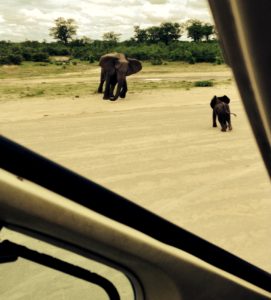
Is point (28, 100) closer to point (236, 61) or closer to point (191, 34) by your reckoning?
point (236, 61)

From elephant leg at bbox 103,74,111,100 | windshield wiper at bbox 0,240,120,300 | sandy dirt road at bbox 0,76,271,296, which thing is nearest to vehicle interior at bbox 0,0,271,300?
windshield wiper at bbox 0,240,120,300

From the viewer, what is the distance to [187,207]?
4.64 meters

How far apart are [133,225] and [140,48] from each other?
47520mm

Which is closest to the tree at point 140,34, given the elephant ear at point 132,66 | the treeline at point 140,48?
the treeline at point 140,48

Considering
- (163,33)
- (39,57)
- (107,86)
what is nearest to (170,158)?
(107,86)

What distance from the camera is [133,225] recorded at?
3.41 ft

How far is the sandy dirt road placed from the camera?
4.22 meters

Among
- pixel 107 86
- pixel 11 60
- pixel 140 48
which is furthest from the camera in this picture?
pixel 140 48

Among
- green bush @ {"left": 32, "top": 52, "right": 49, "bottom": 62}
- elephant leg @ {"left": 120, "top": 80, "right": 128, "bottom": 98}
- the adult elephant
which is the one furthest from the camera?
green bush @ {"left": 32, "top": 52, "right": 49, "bottom": 62}

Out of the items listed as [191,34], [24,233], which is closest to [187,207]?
[24,233]

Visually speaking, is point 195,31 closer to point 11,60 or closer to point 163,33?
point 163,33

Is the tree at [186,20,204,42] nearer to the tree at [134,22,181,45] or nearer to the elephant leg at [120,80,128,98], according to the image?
the tree at [134,22,181,45]

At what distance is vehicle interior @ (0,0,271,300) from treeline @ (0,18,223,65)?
13.1 meters

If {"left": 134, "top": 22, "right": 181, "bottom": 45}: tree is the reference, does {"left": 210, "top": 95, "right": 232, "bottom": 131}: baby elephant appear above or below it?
below
